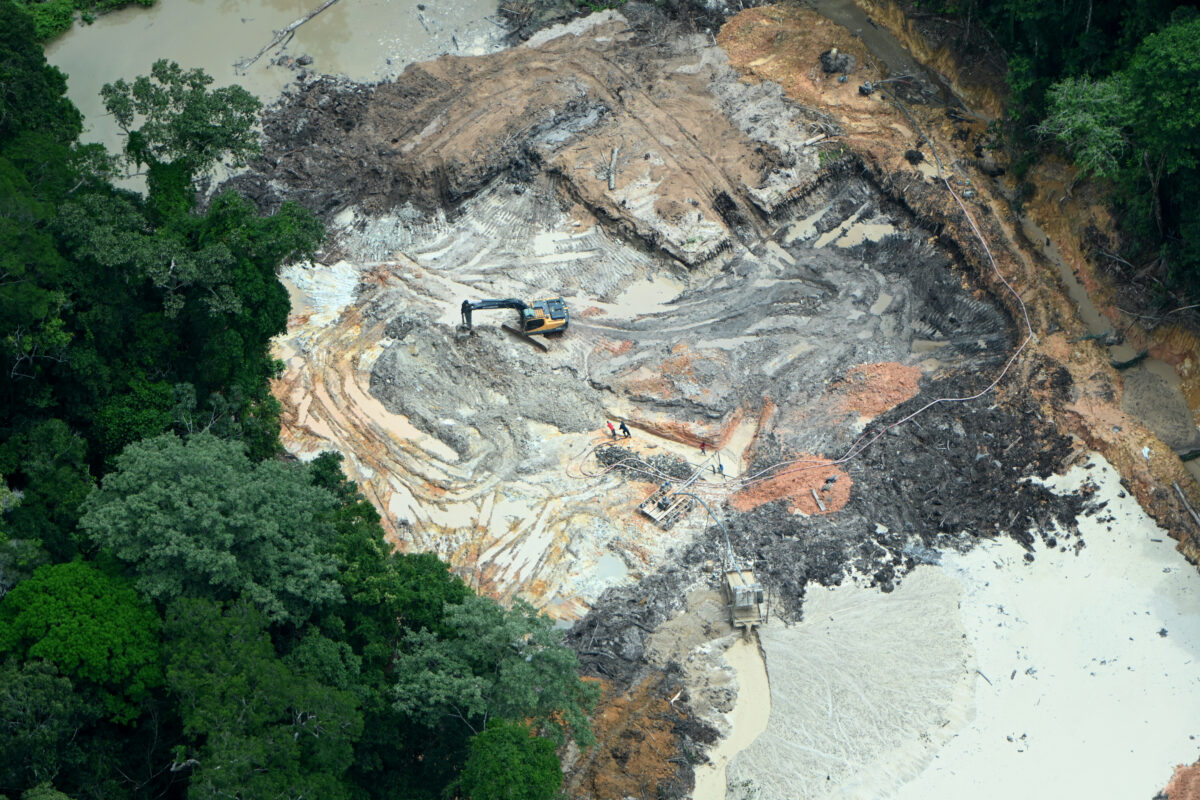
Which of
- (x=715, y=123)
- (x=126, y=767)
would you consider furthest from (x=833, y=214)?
(x=126, y=767)

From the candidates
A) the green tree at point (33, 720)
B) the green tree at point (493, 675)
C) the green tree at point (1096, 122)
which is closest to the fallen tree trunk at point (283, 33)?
the green tree at point (493, 675)

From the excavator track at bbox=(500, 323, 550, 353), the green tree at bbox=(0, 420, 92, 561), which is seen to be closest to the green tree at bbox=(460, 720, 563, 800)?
the green tree at bbox=(0, 420, 92, 561)

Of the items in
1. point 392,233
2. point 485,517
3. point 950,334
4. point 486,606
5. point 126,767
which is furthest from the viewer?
point 392,233

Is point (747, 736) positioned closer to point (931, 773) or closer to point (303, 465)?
point (931, 773)

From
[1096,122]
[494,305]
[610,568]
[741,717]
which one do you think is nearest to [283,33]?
[494,305]

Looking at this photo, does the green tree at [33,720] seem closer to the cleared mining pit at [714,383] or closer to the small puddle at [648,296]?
the cleared mining pit at [714,383]

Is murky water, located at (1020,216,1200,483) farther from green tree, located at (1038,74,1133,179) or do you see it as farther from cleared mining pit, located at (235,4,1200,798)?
green tree, located at (1038,74,1133,179)
